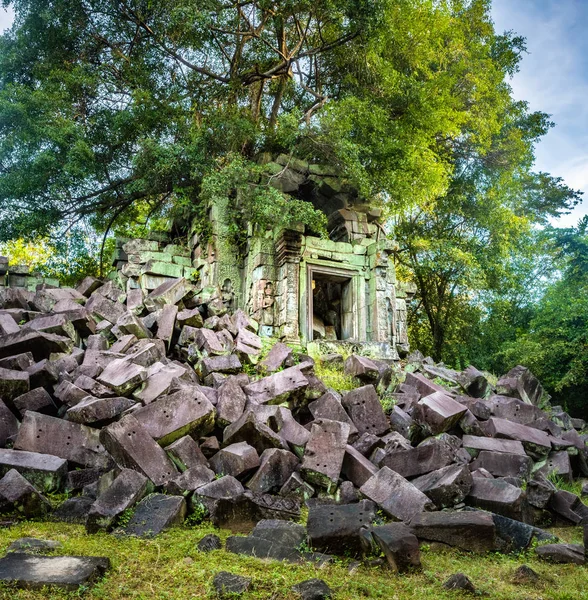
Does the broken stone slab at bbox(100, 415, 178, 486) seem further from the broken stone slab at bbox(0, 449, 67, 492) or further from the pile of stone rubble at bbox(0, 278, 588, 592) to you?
the broken stone slab at bbox(0, 449, 67, 492)

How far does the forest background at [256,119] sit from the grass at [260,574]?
7765mm

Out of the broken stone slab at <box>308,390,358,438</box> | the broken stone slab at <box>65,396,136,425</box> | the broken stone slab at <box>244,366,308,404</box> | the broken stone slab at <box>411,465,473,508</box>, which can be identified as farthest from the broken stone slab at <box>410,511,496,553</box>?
the broken stone slab at <box>65,396,136,425</box>

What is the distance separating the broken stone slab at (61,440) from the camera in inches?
223

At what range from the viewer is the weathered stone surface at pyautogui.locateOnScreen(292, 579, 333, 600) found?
336 cm

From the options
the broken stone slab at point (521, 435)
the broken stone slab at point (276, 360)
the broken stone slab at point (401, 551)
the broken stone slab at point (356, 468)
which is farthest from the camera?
the broken stone slab at point (276, 360)

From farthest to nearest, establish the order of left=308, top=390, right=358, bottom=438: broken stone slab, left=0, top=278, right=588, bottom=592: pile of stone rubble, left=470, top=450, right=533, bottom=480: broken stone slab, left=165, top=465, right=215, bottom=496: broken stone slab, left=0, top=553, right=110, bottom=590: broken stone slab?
left=308, top=390, right=358, bottom=438: broken stone slab < left=470, top=450, right=533, bottom=480: broken stone slab < left=165, top=465, right=215, bottom=496: broken stone slab < left=0, top=278, right=588, bottom=592: pile of stone rubble < left=0, top=553, right=110, bottom=590: broken stone slab

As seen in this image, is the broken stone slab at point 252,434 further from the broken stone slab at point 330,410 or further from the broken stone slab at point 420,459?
the broken stone slab at point 420,459

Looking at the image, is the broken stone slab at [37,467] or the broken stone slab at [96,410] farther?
the broken stone slab at [96,410]

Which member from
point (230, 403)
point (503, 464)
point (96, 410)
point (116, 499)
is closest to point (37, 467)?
point (96, 410)

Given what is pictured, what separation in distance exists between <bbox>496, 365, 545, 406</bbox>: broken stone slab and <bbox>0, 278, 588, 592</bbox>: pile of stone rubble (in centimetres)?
94

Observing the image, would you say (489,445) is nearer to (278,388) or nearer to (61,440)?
(278,388)

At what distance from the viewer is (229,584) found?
3.47 metres

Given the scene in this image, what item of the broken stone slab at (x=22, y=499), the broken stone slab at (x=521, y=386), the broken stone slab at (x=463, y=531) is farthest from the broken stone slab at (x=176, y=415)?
the broken stone slab at (x=521, y=386)

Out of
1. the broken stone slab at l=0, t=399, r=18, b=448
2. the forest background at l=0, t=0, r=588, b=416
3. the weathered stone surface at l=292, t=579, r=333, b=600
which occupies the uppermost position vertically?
the forest background at l=0, t=0, r=588, b=416
